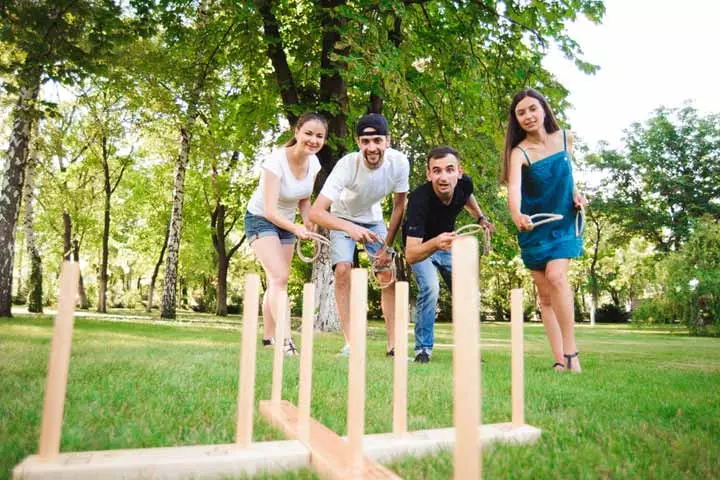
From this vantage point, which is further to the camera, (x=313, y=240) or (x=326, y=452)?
(x=313, y=240)

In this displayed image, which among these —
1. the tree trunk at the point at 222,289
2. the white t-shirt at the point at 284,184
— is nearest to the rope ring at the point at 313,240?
the white t-shirt at the point at 284,184

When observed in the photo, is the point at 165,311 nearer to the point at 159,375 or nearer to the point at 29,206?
the point at 29,206

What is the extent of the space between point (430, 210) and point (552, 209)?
1.09 metres

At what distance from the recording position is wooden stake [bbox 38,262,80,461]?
1802 mm

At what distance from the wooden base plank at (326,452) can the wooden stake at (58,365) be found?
0.91 meters

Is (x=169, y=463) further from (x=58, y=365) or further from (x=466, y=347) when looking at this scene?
(x=466, y=347)

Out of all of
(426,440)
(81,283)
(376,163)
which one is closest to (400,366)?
(426,440)

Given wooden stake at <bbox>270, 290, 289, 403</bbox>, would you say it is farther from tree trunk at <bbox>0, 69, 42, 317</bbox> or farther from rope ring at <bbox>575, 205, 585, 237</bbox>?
tree trunk at <bbox>0, 69, 42, 317</bbox>

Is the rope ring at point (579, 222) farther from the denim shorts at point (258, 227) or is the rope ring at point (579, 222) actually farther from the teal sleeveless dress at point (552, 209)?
the denim shorts at point (258, 227)

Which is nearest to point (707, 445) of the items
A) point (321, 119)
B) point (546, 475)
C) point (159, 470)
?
point (546, 475)

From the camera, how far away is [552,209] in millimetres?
4840

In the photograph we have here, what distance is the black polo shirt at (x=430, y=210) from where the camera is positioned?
4848 millimetres

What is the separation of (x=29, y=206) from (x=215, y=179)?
819 cm

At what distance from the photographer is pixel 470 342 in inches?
53.1
